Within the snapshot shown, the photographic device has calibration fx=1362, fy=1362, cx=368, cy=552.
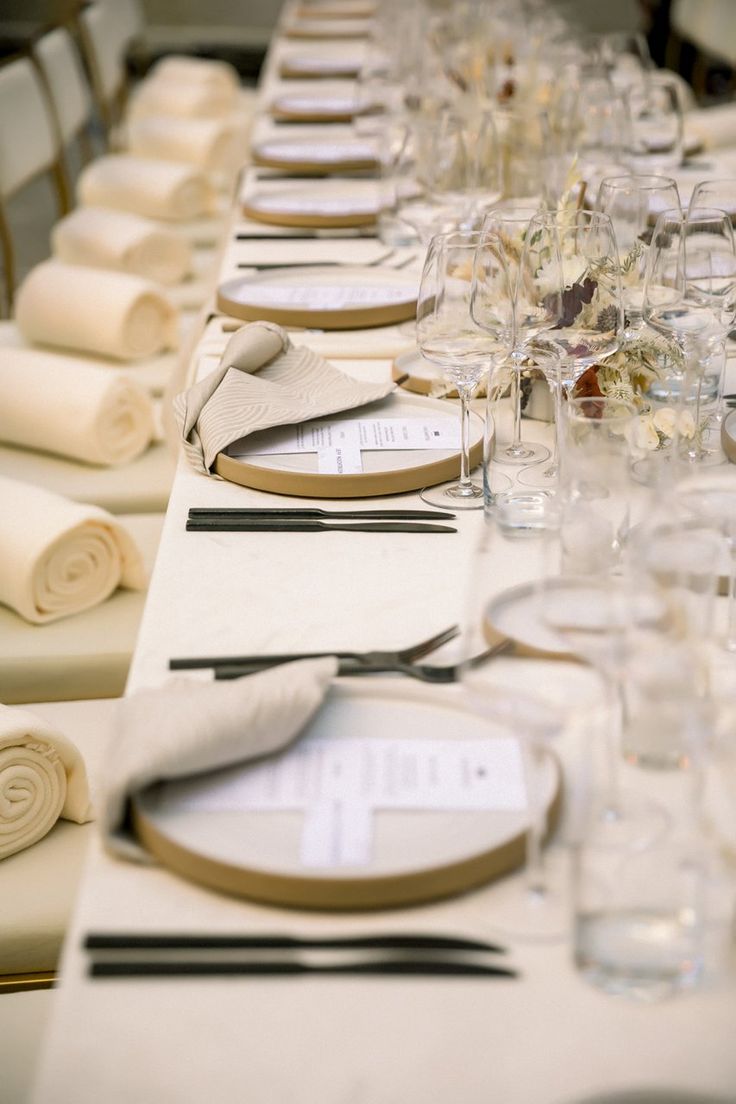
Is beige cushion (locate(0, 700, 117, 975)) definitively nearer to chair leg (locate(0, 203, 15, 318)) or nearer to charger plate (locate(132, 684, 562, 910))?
charger plate (locate(132, 684, 562, 910))

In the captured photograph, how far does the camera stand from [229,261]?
8.50 feet

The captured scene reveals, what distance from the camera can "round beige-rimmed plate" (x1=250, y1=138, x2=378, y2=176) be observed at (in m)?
3.26

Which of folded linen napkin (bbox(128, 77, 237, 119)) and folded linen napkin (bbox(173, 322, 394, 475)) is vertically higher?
folded linen napkin (bbox(173, 322, 394, 475))

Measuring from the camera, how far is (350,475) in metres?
1.57

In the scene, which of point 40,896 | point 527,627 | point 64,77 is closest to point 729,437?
point 527,627

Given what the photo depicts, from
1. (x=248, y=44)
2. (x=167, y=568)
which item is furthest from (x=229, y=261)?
(x=248, y=44)

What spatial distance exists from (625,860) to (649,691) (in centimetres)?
11

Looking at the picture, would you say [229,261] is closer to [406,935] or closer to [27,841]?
[27,841]

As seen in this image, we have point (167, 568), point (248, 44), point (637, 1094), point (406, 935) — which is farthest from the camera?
point (248, 44)

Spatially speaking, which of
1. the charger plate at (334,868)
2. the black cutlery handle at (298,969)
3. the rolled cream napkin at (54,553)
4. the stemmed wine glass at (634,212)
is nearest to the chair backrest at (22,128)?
the rolled cream napkin at (54,553)

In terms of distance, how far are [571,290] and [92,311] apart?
1.65 metres

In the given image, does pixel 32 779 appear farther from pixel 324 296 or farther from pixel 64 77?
pixel 64 77

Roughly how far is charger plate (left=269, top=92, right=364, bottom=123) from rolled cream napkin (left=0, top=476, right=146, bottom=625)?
2.10 m

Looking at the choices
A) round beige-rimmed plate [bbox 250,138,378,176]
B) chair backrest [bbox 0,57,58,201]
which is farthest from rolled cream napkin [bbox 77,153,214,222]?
round beige-rimmed plate [bbox 250,138,378,176]
